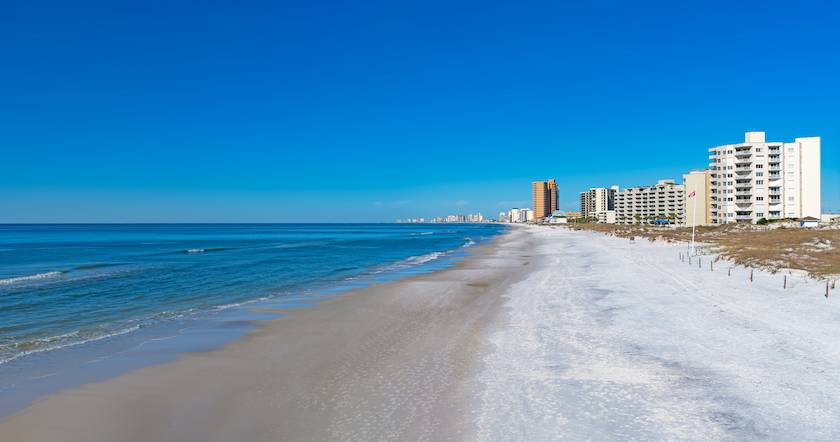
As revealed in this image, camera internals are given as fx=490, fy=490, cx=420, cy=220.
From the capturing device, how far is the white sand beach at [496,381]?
266 inches

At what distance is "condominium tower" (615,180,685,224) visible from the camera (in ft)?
539

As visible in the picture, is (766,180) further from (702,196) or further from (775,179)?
(702,196)

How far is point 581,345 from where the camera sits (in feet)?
36.7

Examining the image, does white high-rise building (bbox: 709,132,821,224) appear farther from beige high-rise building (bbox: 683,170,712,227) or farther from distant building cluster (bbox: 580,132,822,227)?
beige high-rise building (bbox: 683,170,712,227)

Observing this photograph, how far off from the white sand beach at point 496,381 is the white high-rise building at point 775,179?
9270 centimetres

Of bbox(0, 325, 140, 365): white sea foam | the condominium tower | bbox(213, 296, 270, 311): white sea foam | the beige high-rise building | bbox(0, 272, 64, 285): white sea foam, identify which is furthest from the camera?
the condominium tower

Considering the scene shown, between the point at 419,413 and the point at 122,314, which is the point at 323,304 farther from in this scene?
the point at 419,413

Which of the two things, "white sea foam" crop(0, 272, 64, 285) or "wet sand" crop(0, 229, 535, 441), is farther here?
"white sea foam" crop(0, 272, 64, 285)

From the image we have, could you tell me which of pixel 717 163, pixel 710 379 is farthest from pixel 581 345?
pixel 717 163

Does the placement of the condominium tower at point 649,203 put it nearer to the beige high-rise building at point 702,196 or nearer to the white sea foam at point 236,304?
the beige high-rise building at point 702,196

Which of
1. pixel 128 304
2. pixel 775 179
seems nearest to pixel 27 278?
pixel 128 304

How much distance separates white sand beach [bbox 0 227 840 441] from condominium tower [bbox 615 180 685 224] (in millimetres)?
150830

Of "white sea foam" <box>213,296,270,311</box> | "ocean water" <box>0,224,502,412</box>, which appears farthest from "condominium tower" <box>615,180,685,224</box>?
"white sea foam" <box>213,296,270,311</box>

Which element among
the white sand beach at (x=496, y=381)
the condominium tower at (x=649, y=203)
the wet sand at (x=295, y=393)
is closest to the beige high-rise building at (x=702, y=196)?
the condominium tower at (x=649, y=203)
